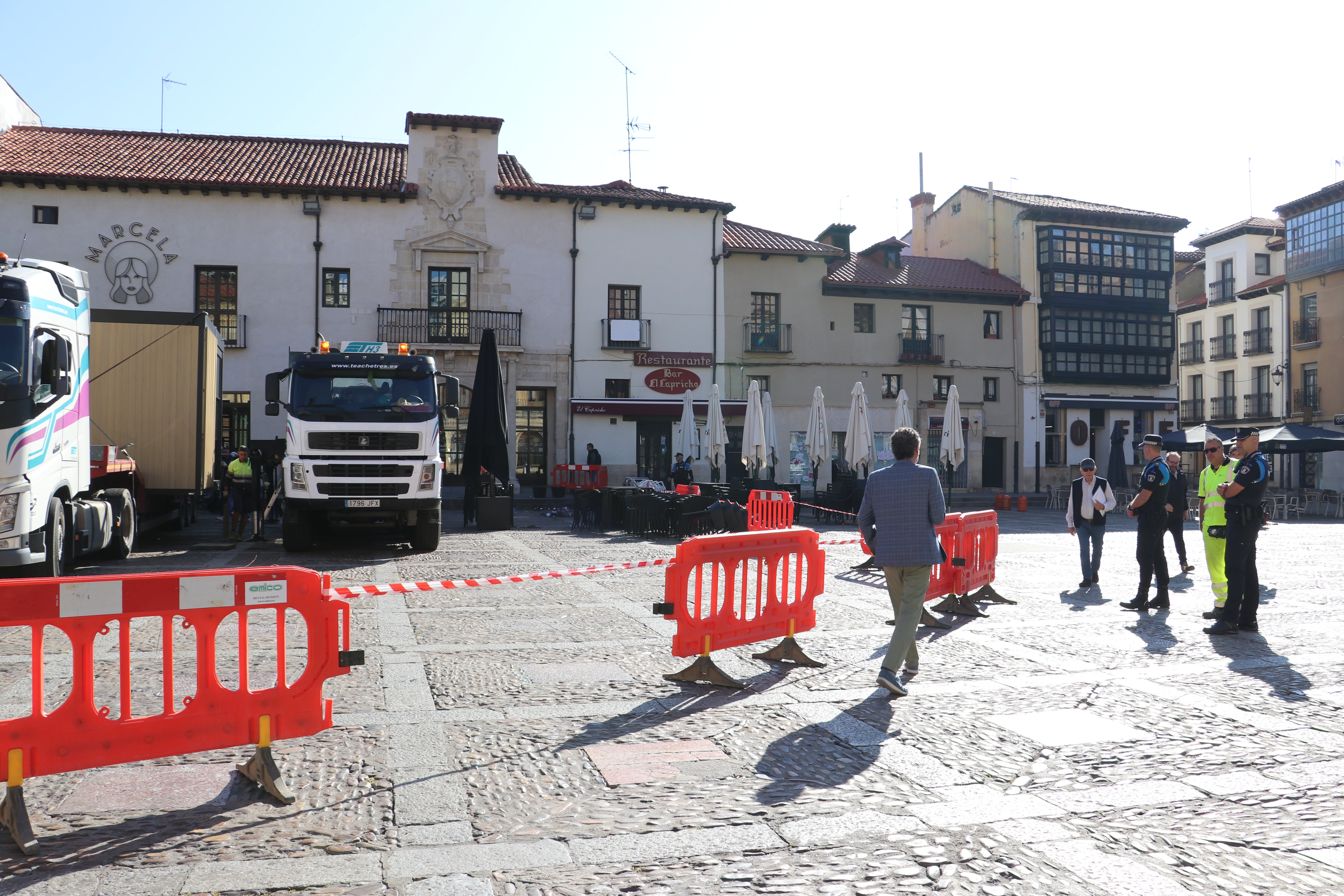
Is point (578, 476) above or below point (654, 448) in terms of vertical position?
below

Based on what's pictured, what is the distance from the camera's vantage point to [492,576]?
11.7 meters

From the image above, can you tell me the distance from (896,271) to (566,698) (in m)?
34.5

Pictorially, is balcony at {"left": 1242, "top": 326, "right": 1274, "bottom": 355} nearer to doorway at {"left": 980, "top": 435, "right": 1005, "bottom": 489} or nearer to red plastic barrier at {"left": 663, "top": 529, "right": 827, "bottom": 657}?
doorway at {"left": 980, "top": 435, "right": 1005, "bottom": 489}

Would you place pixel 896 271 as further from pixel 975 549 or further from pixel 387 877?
pixel 387 877

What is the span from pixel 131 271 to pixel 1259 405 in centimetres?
4673

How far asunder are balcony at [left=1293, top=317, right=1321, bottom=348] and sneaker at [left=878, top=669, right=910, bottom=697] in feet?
142

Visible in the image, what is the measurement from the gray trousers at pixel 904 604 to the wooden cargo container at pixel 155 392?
11642 millimetres

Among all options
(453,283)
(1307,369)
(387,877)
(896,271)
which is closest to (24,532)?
(387,877)

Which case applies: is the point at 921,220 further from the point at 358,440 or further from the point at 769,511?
the point at 358,440

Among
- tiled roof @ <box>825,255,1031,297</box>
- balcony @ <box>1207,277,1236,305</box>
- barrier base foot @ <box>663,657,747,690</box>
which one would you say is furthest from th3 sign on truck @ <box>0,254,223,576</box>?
balcony @ <box>1207,277,1236,305</box>

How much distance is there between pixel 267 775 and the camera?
430 cm

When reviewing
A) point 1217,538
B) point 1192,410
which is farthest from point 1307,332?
point 1217,538

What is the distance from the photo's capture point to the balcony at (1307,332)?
40375 mm

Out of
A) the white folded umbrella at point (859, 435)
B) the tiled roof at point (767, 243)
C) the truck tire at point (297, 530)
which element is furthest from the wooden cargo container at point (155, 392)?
the tiled roof at point (767, 243)
